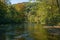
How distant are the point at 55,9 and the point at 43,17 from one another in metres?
3.09

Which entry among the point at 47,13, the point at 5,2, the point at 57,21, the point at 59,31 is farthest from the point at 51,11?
the point at 5,2

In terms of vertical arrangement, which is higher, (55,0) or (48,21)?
(55,0)

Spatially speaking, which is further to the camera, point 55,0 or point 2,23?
point 2,23

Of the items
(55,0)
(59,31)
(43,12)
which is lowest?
(59,31)

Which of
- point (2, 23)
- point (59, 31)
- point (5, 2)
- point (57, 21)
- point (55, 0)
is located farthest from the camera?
point (5, 2)

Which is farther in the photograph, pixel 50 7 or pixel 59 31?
pixel 50 7

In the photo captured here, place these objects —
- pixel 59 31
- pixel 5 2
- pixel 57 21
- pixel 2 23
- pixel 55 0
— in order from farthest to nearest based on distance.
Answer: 1. pixel 5 2
2. pixel 2 23
3. pixel 55 0
4. pixel 57 21
5. pixel 59 31

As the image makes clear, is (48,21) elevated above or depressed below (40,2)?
Answer: below

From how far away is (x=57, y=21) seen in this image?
34500 mm

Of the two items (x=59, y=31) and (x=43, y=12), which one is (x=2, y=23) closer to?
(x=43, y=12)

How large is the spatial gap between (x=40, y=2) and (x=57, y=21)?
6.84 m

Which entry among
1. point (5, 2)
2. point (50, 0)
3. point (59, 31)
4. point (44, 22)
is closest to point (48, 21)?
point (44, 22)

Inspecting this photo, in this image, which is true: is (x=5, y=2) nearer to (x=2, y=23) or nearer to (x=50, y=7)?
(x=2, y=23)

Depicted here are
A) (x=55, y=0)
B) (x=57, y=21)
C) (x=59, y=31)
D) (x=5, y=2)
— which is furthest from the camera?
(x=5, y=2)
